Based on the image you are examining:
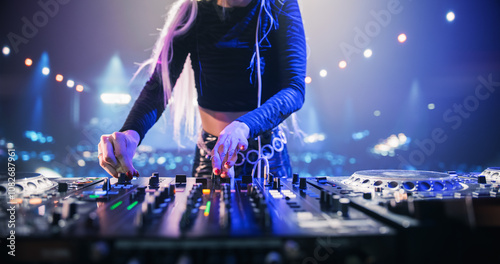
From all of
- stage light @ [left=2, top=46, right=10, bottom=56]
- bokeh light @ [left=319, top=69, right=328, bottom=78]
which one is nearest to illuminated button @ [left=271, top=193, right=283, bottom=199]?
bokeh light @ [left=319, top=69, right=328, bottom=78]

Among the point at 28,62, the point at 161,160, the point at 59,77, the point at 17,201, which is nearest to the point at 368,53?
the point at 161,160

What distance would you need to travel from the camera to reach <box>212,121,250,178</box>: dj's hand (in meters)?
0.97

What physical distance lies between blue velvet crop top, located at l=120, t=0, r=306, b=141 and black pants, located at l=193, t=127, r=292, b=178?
176mm

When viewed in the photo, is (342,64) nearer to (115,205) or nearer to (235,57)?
(235,57)

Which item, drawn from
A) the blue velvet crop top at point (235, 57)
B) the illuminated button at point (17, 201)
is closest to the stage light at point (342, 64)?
the blue velvet crop top at point (235, 57)

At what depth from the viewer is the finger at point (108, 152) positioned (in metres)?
1.08

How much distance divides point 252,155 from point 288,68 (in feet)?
1.50

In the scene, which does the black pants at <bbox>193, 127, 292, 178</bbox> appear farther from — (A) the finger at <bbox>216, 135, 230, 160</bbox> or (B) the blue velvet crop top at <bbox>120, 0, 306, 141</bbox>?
(A) the finger at <bbox>216, 135, 230, 160</bbox>

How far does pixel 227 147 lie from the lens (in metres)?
0.98

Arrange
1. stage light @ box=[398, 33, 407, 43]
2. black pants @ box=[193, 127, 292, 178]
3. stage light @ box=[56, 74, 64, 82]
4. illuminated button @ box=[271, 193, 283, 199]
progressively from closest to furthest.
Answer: illuminated button @ box=[271, 193, 283, 199] → black pants @ box=[193, 127, 292, 178] → stage light @ box=[398, 33, 407, 43] → stage light @ box=[56, 74, 64, 82]

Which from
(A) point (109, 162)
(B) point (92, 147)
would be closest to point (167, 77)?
(A) point (109, 162)

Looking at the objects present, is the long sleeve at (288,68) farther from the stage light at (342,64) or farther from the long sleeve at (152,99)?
the stage light at (342,64)

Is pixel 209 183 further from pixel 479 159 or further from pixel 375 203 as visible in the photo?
pixel 479 159

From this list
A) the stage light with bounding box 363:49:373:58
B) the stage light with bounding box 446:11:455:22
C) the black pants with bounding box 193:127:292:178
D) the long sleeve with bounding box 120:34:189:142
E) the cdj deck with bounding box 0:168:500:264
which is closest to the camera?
the cdj deck with bounding box 0:168:500:264
